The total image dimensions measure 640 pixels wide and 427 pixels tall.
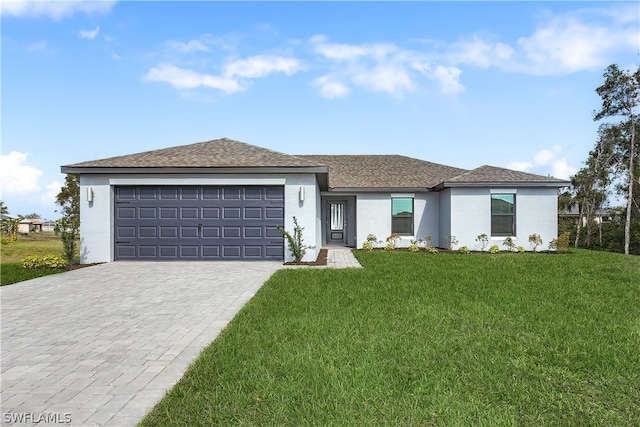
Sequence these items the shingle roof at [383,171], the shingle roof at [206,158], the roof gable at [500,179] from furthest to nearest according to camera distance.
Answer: the shingle roof at [383,171], the roof gable at [500,179], the shingle roof at [206,158]

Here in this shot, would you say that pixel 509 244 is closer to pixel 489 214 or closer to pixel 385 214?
pixel 489 214

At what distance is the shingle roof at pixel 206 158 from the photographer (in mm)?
12702

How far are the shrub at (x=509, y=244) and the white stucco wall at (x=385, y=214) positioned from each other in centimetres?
296

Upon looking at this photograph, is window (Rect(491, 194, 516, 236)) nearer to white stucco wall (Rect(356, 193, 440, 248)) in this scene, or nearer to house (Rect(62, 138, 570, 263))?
white stucco wall (Rect(356, 193, 440, 248))

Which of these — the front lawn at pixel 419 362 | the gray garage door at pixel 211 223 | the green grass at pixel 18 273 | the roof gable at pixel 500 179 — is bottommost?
the green grass at pixel 18 273

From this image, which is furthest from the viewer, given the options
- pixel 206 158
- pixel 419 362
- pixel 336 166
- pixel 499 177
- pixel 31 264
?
pixel 336 166

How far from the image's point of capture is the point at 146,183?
508 inches

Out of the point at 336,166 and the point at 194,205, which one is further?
the point at 336,166

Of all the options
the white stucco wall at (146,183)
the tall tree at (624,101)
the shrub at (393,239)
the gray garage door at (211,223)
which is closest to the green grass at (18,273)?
the white stucco wall at (146,183)

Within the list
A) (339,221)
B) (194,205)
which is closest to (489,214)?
(339,221)

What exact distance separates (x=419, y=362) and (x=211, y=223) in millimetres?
10423

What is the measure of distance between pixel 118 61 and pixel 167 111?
2699 mm

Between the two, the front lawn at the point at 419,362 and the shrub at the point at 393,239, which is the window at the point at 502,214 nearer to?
the shrub at the point at 393,239

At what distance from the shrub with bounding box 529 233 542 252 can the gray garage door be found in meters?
11.1
